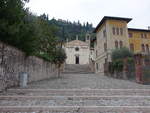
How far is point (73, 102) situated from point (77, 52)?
126ft

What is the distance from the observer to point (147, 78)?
37.3 feet

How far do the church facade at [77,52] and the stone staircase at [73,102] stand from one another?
35.9 meters

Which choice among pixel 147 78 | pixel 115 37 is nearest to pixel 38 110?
pixel 147 78

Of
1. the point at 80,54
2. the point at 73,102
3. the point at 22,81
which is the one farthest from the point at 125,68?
the point at 80,54

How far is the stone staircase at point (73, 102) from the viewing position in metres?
4.56

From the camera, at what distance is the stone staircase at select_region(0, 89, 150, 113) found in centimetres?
456

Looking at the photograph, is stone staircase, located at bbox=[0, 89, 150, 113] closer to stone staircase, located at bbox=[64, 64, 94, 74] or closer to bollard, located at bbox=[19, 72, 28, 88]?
bollard, located at bbox=[19, 72, 28, 88]

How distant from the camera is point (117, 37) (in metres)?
25.5

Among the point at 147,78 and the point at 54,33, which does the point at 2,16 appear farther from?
the point at 54,33

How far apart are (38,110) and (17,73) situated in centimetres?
476

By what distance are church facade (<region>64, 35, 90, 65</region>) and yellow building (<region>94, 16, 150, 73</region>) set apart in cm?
1430

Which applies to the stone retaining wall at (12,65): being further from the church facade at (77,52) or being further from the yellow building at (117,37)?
the church facade at (77,52)

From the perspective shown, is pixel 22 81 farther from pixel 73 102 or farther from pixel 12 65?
pixel 73 102

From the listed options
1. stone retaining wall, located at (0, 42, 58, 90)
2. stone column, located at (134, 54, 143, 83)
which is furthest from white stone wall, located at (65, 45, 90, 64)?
stone retaining wall, located at (0, 42, 58, 90)
